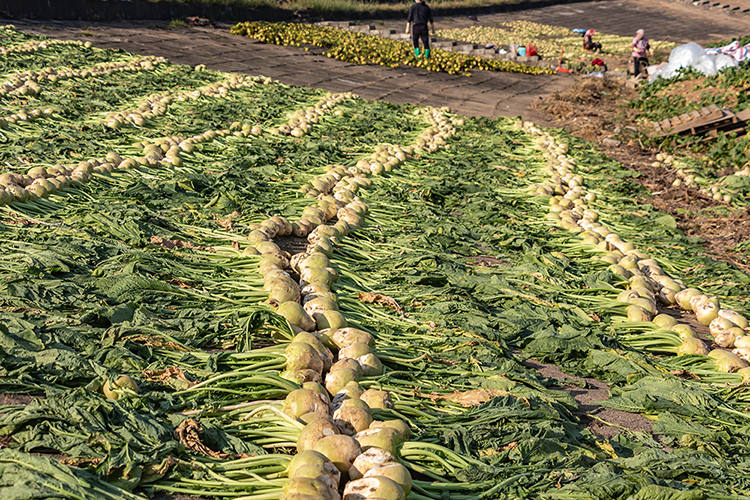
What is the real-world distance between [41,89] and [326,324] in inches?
331

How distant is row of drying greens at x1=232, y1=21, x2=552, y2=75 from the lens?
18.4m

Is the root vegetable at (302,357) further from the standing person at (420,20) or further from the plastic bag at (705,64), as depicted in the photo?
the standing person at (420,20)

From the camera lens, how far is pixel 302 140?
9.23m

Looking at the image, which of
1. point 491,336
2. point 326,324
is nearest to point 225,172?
point 326,324

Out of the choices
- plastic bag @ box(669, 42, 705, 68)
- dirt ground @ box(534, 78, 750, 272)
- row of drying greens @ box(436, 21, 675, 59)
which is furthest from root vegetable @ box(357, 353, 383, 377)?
row of drying greens @ box(436, 21, 675, 59)

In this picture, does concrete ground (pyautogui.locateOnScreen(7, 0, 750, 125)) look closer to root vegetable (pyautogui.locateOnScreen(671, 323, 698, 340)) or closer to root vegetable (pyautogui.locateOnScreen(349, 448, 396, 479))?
root vegetable (pyautogui.locateOnScreen(671, 323, 698, 340))

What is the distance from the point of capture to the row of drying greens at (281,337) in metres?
2.53

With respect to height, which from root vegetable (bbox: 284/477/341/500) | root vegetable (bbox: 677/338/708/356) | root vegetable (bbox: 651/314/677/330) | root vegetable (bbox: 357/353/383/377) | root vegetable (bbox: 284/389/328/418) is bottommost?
root vegetable (bbox: 677/338/708/356)

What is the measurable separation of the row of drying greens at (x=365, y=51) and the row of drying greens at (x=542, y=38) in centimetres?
853

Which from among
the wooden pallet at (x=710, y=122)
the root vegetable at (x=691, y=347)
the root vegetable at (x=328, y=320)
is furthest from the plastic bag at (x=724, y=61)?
the root vegetable at (x=328, y=320)

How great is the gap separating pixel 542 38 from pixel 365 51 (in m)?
19.2

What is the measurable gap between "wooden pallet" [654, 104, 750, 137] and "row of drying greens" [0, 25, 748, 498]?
17.1 ft

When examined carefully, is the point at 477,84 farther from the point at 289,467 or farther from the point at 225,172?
the point at 289,467

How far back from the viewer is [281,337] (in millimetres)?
3648
